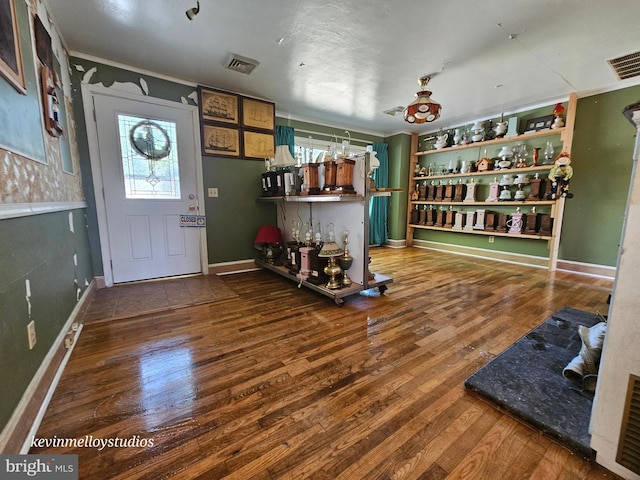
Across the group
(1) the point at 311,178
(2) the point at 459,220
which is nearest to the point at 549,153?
(2) the point at 459,220

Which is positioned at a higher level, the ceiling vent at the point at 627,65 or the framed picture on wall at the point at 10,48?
the ceiling vent at the point at 627,65

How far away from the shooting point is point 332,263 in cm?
253

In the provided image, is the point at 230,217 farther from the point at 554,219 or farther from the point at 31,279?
the point at 554,219

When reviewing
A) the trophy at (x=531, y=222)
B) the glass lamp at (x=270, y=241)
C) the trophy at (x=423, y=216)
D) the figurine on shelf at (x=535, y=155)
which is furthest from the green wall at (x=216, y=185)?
the figurine on shelf at (x=535, y=155)

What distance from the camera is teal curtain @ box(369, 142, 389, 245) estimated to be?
17.8 feet

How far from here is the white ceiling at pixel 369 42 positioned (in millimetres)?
1948

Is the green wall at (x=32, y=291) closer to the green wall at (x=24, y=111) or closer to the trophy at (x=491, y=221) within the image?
the green wall at (x=24, y=111)

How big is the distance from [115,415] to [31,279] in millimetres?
760

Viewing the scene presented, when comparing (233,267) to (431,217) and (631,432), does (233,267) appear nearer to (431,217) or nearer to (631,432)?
(631,432)

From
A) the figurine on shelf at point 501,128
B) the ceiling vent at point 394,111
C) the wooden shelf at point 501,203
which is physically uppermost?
the ceiling vent at point 394,111

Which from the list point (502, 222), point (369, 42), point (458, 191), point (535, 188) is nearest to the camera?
point (369, 42)

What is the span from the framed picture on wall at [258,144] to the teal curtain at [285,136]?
0.35 meters

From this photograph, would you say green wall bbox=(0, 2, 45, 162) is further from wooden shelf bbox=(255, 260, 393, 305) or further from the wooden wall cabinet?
the wooden wall cabinet

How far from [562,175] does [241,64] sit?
4.13 meters
